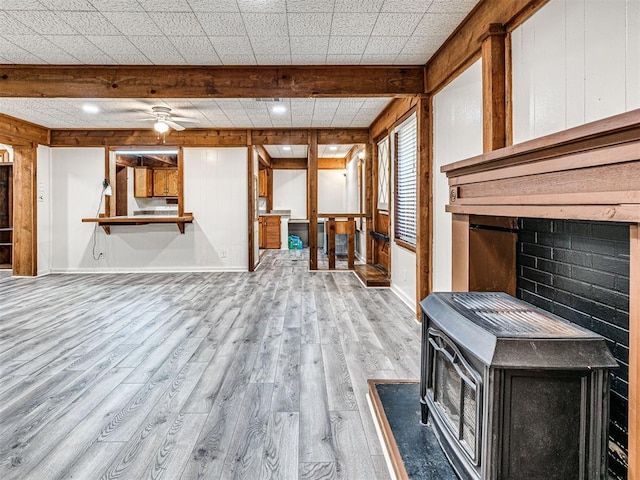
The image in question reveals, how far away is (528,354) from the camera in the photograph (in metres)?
1.15

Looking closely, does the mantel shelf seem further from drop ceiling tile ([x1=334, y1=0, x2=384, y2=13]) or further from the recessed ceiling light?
drop ceiling tile ([x1=334, y1=0, x2=384, y2=13])

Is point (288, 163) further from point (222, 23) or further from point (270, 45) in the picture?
point (222, 23)

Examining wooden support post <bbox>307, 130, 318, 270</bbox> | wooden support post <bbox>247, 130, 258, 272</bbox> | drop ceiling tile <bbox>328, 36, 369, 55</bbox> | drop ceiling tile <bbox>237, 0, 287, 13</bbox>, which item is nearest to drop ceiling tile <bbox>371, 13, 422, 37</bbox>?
drop ceiling tile <bbox>328, 36, 369, 55</bbox>

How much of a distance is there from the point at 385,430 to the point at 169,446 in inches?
39.3

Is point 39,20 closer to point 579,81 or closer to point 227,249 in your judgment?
point 579,81

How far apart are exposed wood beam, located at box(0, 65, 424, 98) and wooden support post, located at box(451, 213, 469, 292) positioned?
6.65 feet

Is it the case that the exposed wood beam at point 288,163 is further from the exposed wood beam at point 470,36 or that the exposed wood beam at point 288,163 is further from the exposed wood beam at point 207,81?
the exposed wood beam at point 470,36

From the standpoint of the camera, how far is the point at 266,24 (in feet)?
9.18

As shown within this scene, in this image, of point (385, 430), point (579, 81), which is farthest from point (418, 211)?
point (385, 430)

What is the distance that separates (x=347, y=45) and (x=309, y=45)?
32cm

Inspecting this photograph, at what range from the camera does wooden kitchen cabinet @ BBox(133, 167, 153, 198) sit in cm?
896

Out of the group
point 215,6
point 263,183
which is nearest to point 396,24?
point 215,6

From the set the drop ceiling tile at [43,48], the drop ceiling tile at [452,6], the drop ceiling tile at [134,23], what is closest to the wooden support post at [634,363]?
the drop ceiling tile at [452,6]

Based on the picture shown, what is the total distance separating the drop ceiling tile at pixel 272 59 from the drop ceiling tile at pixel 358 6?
91 cm
